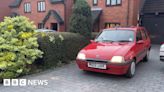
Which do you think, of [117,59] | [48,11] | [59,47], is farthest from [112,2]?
[117,59]

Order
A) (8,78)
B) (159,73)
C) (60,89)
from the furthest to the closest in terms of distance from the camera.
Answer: (159,73) → (8,78) → (60,89)

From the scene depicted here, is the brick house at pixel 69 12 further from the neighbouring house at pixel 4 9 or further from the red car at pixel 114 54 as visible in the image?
the red car at pixel 114 54

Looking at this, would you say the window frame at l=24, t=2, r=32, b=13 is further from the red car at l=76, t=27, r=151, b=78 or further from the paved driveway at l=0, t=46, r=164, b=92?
the red car at l=76, t=27, r=151, b=78

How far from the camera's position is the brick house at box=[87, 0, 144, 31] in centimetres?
1784

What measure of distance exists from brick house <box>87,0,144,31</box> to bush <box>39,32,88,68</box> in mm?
8737

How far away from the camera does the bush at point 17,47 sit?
6.50 m

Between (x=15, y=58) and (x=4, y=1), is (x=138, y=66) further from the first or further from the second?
(x=4, y=1)

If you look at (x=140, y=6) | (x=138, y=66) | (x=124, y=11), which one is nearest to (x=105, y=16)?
(x=124, y=11)

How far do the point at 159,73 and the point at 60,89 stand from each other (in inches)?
153

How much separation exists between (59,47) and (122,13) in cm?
1105

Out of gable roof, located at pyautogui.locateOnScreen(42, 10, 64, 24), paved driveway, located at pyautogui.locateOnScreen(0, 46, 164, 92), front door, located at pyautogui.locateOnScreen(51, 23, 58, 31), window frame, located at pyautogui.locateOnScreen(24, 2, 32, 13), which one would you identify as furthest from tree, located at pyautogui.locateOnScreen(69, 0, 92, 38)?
window frame, located at pyautogui.locateOnScreen(24, 2, 32, 13)

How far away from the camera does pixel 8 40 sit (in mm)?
6914

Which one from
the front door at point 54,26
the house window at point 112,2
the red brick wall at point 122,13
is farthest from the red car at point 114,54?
the front door at point 54,26

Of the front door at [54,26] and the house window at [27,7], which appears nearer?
the front door at [54,26]
